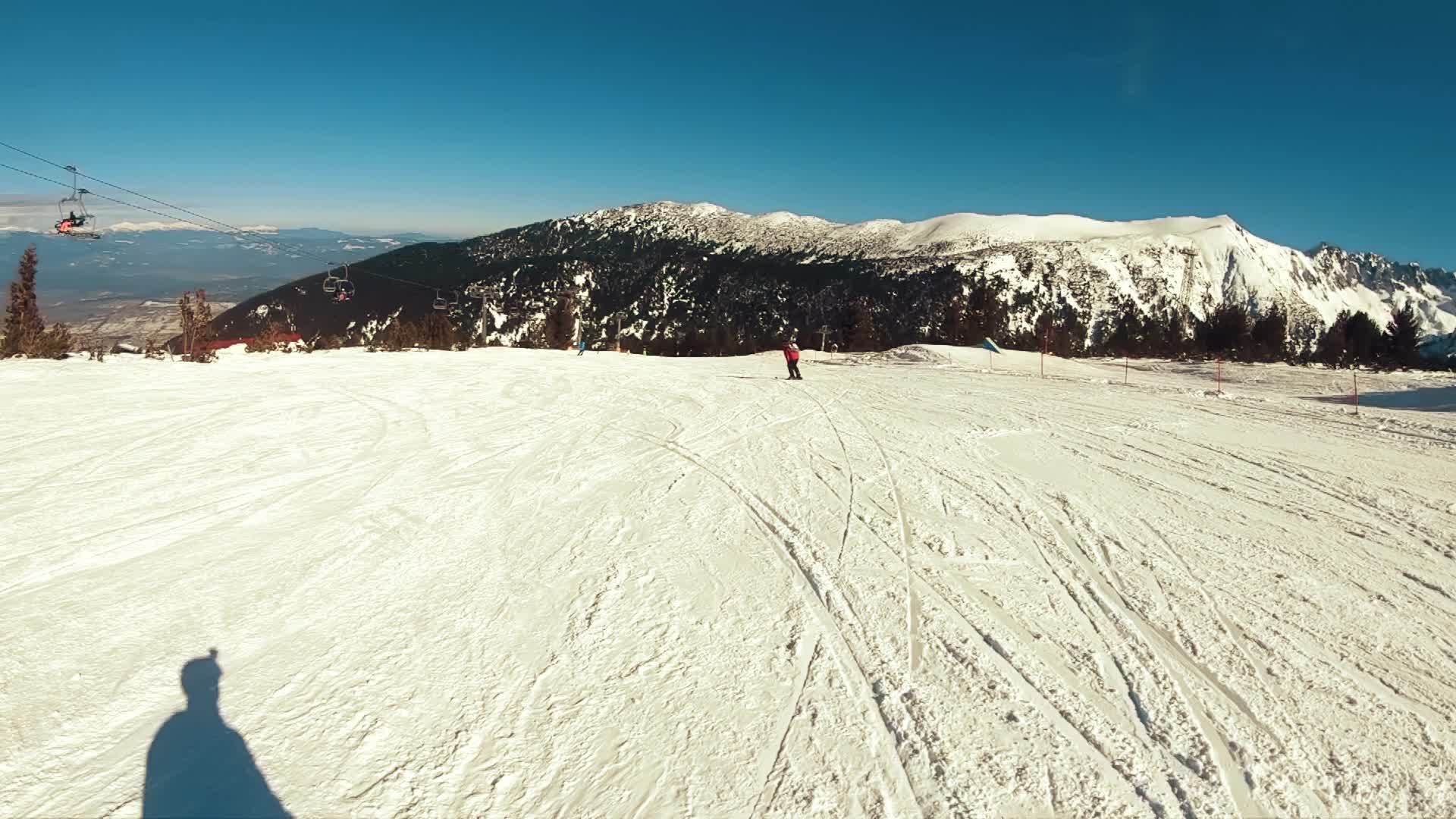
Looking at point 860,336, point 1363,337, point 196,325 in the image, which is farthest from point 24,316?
point 1363,337

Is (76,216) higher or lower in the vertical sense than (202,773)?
higher

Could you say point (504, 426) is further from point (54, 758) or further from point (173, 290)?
point (173, 290)

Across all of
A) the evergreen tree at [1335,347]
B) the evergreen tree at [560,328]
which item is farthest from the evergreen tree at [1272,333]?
the evergreen tree at [560,328]

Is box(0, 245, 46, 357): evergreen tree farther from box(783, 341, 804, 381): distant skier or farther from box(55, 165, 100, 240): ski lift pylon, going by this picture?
box(783, 341, 804, 381): distant skier

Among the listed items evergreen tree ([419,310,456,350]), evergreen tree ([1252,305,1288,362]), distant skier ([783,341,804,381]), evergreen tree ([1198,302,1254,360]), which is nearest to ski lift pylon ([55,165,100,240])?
distant skier ([783,341,804,381])

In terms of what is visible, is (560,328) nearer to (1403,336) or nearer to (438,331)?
(438,331)

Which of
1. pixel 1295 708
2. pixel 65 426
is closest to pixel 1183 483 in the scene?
pixel 1295 708
